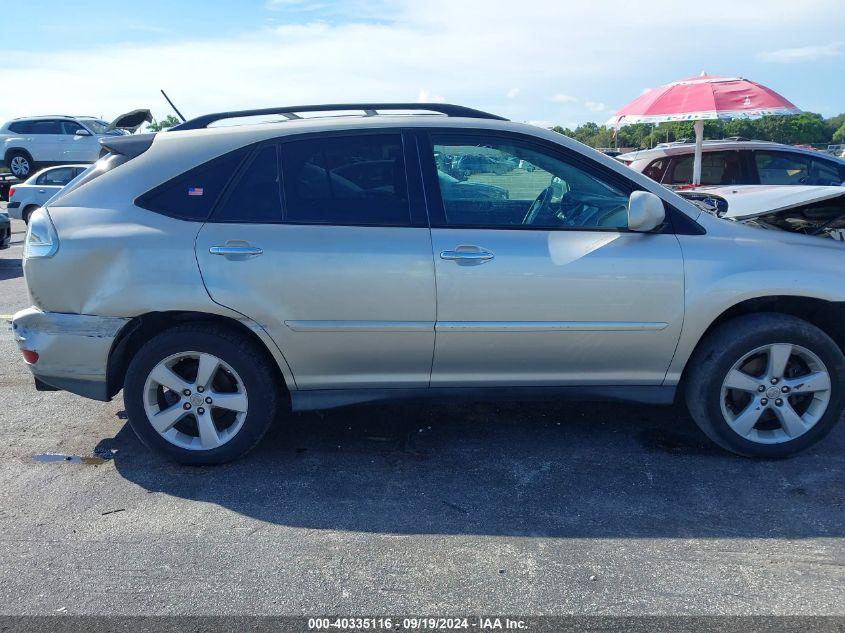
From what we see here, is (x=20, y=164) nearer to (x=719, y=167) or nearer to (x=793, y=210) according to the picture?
(x=719, y=167)

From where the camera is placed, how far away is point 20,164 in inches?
835

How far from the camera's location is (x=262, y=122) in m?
4.09

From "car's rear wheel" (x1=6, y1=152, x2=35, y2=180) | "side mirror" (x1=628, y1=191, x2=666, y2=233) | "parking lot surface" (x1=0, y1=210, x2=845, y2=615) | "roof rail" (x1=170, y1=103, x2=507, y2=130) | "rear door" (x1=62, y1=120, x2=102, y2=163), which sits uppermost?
"roof rail" (x1=170, y1=103, x2=507, y2=130)

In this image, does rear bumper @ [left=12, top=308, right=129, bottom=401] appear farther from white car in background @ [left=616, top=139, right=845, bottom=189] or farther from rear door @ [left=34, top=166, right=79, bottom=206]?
rear door @ [left=34, top=166, right=79, bottom=206]

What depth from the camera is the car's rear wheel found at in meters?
21.1

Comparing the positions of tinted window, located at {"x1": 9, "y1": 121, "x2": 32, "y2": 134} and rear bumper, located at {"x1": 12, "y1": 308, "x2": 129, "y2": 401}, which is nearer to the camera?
rear bumper, located at {"x1": 12, "y1": 308, "x2": 129, "y2": 401}

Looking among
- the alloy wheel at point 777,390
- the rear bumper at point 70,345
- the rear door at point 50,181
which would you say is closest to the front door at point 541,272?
the alloy wheel at point 777,390

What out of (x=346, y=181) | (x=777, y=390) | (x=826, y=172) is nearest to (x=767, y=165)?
(x=826, y=172)

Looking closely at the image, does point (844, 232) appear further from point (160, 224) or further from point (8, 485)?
point (8, 485)

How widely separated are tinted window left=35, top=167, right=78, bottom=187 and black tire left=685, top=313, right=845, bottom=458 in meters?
14.5

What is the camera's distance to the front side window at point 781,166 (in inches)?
367

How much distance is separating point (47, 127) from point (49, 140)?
36 cm

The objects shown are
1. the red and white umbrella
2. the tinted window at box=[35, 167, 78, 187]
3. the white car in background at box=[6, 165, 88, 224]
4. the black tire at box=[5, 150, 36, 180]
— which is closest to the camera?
the red and white umbrella

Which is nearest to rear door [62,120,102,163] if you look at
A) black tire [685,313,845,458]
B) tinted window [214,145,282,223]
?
tinted window [214,145,282,223]
